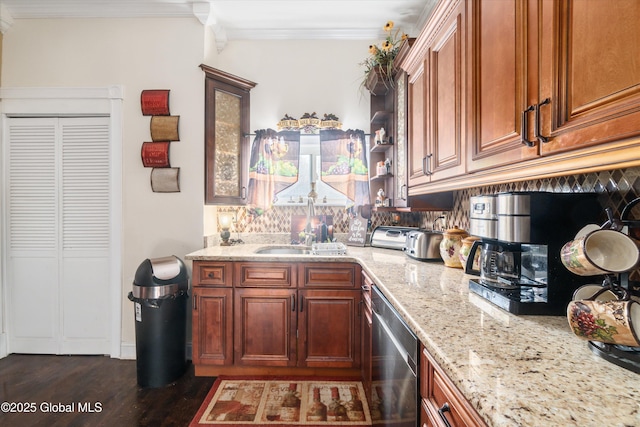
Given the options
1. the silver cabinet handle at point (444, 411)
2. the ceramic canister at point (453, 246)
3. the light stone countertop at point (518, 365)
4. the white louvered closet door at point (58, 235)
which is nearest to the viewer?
the light stone countertop at point (518, 365)

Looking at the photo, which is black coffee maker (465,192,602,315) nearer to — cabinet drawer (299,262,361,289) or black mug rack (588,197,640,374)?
black mug rack (588,197,640,374)

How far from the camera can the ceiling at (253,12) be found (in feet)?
8.52

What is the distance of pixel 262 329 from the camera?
7.67 ft

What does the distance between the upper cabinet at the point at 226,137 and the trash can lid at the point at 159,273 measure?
0.62 meters

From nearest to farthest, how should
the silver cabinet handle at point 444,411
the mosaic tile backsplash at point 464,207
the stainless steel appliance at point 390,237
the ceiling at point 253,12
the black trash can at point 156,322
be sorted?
the silver cabinet handle at point 444,411
the mosaic tile backsplash at point 464,207
the black trash can at point 156,322
the stainless steel appliance at point 390,237
the ceiling at point 253,12

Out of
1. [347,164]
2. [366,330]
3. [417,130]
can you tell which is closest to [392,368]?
[366,330]

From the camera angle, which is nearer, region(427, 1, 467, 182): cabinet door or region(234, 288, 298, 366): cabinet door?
region(427, 1, 467, 182): cabinet door

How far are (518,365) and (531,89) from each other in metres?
0.81

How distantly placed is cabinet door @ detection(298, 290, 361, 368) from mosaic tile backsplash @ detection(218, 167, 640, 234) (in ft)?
2.79

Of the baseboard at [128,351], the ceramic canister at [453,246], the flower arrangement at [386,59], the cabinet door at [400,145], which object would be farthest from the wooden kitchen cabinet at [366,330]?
the baseboard at [128,351]

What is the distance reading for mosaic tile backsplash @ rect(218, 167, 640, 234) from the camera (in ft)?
3.39

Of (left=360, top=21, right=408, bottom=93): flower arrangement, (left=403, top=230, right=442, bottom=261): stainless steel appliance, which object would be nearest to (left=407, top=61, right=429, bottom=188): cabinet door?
(left=403, top=230, right=442, bottom=261): stainless steel appliance

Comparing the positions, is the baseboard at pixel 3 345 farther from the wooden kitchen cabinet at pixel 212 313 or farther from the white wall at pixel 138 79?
the wooden kitchen cabinet at pixel 212 313

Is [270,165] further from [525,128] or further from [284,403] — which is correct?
[525,128]
